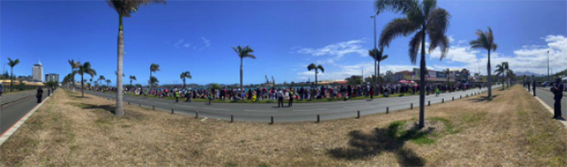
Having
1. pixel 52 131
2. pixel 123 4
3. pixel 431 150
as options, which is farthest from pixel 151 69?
pixel 431 150

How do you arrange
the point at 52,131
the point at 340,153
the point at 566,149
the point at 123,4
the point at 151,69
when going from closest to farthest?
the point at 566,149, the point at 340,153, the point at 52,131, the point at 123,4, the point at 151,69

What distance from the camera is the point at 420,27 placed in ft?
28.5

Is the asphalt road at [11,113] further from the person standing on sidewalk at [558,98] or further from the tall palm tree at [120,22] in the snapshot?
the person standing on sidewalk at [558,98]

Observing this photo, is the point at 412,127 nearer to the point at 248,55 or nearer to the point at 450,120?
the point at 450,120

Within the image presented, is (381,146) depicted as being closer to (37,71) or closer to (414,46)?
(414,46)

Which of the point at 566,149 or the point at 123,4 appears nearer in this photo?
the point at 566,149

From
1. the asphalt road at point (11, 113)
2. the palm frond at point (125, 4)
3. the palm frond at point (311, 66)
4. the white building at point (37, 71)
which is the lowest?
the asphalt road at point (11, 113)

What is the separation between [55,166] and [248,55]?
23576mm

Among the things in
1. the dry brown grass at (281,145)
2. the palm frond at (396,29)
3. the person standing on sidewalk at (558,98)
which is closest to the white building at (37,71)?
the dry brown grass at (281,145)

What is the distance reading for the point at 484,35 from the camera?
19.3m

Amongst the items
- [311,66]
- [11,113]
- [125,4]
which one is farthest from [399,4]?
[311,66]

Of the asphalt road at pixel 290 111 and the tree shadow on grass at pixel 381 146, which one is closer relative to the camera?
the tree shadow on grass at pixel 381 146

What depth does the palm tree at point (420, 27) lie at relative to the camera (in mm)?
8047

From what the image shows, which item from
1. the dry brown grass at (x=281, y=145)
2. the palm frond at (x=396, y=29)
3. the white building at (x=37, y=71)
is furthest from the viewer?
the white building at (x=37, y=71)
